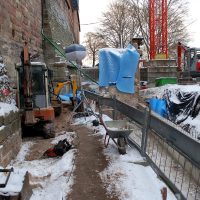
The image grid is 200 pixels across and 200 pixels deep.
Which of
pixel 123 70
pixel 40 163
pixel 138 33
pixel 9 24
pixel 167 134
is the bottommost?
pixel 40 163

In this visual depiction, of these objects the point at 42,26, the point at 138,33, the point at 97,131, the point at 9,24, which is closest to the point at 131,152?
the point at 97,131

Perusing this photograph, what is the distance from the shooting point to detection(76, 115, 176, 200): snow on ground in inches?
164

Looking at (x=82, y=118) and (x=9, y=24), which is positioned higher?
(x=9, y=24)

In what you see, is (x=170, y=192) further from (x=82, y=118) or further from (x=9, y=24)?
(x=9, y=24)

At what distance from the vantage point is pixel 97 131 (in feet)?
27.9

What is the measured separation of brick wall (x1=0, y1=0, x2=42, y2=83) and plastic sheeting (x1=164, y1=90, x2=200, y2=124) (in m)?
5.78

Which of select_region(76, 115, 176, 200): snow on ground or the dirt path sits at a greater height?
select_region(76, 115, 176, 200): snow on ground

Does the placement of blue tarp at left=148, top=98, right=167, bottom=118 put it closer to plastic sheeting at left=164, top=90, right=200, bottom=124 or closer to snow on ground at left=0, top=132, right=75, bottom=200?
plastic sheeting at left=164, top=90, right=200, bottom=124

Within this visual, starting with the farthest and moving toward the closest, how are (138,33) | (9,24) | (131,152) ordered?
(138,33)
(9,24)
(131,152)

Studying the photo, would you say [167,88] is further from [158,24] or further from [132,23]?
[132,23]

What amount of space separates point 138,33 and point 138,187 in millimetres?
40100

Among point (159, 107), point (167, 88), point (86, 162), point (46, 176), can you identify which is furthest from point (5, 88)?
point (167, 88)

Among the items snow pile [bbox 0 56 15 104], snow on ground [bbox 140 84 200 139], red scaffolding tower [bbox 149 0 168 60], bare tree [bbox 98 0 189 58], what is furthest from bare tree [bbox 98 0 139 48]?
snow pile [bbox 0 56 15 104]

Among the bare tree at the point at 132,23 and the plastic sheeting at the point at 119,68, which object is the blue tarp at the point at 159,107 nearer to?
the plastic sheeting at the point at 119,68
